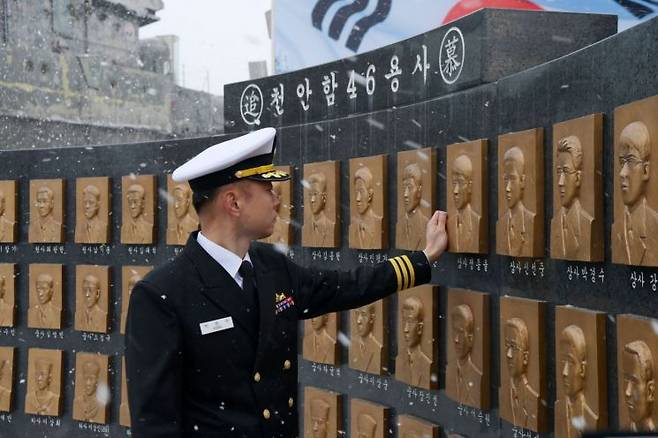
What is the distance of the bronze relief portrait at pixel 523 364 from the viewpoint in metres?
4.66

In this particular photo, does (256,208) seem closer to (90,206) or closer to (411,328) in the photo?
(411,328)

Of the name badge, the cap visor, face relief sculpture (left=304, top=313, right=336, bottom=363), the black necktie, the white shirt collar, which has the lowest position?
face relief sculpture (left=304, top=313, right=336, bottom=363)

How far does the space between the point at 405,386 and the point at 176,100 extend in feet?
52.1

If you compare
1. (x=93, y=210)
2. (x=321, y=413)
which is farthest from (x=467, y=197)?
(x=93, y=210)

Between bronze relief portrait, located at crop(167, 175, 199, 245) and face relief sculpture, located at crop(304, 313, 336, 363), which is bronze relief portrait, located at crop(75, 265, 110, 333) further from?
face relief sculpture, located at crop(304, 313, 336, 363)

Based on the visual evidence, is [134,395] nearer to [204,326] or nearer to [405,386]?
[204,326]

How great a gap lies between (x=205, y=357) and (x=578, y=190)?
70.3 inches

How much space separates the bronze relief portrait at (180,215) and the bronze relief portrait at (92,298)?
2.86 feet

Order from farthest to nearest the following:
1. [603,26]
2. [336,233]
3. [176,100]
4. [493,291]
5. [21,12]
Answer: [176,100]
[21,12]
[336,233]
[603,26]
[493,291]

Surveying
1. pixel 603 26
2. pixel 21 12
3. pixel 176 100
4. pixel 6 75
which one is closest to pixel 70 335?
pixel 603 26

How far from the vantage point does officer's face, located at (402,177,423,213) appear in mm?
5801

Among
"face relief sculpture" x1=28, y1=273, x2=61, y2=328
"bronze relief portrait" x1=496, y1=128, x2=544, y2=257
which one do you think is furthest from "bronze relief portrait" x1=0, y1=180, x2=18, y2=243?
"bronze relief portrait" x1=496, y1=128, x2=544, y2=257

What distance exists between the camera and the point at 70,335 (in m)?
8.88

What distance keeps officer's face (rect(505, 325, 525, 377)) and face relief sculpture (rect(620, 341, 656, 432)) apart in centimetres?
85
